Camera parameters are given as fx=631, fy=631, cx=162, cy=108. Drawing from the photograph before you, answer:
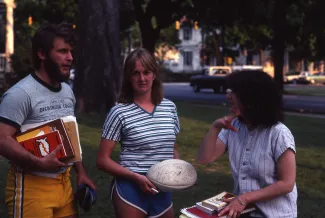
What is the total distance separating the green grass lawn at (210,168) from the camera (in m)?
8.00

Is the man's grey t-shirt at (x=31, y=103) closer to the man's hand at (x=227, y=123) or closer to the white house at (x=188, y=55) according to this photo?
the man's hand at (x=227, y=123)

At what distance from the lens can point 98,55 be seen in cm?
1798

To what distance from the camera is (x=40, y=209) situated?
12.8 feet

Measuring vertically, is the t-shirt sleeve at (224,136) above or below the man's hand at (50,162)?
above

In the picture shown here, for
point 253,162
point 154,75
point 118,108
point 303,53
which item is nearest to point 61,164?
point 118,108

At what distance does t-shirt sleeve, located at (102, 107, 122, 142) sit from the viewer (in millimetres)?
4051

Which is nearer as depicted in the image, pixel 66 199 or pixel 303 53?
pixel 66 199

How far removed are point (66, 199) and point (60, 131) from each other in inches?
21.7

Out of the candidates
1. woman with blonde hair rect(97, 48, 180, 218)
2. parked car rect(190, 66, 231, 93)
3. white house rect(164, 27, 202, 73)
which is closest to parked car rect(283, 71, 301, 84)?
parked car rect(190, 66, 231, 93)

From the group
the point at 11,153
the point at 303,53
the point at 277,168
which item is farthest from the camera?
the point at 303,53

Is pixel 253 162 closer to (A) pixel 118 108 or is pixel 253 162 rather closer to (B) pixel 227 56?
(A) pixel 118 108

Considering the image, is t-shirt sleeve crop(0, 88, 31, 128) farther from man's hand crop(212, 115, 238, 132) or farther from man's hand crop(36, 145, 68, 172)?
man's hand crop(212, 115, 238, 132)

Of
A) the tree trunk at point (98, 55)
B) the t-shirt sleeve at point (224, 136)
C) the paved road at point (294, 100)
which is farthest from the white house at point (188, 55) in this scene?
the t-shirt sleeve at point (224, 136)

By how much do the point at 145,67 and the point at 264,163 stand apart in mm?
1075
